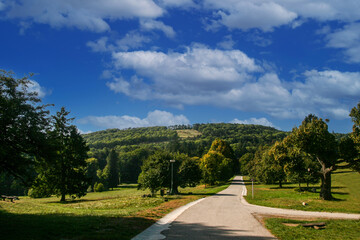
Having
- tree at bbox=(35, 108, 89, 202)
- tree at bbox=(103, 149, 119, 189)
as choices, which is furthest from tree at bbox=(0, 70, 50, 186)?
tree at bbox=(103, 149, 119, 189)

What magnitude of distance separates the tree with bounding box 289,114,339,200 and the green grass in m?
13.4

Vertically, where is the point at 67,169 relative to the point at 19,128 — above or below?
below

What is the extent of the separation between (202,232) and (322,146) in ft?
69.7

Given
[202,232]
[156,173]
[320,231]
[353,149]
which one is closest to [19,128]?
[202,232]

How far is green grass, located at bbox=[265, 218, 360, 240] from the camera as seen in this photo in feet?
42.1

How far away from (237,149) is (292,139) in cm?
12479

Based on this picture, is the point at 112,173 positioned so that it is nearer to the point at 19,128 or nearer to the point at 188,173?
the point at 188,173

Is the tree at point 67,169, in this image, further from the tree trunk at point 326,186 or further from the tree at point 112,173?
the tree at point 112,173

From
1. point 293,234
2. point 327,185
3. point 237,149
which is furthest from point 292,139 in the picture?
point 237,149

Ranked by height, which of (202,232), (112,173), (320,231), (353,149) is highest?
(353,149)

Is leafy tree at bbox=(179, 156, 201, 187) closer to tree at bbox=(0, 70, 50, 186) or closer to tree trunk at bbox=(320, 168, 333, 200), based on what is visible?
tree trunk at bbox=(320, 168, 333, 200)

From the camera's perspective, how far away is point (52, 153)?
1515 cm

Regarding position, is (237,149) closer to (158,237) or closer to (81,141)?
(81,141)

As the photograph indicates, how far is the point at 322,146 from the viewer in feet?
92.8
